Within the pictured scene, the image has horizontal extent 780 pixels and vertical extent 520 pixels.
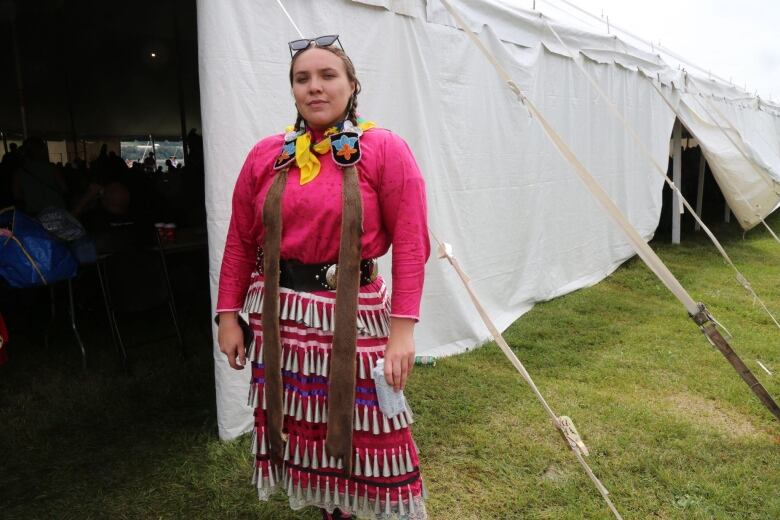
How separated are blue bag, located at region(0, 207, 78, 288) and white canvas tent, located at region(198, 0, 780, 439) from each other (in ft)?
4.73

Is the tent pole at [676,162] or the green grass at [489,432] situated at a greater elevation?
the tent pole at [676,162]

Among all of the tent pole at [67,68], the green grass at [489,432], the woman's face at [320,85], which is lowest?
the green grass at [489,432]

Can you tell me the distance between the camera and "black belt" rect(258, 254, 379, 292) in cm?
137

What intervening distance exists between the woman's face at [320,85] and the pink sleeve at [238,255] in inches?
8.7

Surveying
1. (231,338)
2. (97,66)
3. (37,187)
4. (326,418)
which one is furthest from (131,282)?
(97,66)

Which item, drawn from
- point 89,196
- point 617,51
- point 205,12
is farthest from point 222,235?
point 617,51

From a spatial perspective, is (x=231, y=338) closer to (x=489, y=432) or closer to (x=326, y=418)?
(x=326, y=418)

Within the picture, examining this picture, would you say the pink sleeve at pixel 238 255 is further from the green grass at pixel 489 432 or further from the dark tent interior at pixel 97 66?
the dark tent interior at pixel 97 66

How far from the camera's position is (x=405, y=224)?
1316mm

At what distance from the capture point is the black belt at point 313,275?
137 cm

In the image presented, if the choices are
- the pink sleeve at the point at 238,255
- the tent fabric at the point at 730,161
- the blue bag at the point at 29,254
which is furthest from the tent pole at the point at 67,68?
the tent fabric at the point at 730,161

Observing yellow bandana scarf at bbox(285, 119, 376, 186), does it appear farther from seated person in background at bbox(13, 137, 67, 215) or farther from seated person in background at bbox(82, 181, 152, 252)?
seated person in background at bbox(13, 137, 67, 215)

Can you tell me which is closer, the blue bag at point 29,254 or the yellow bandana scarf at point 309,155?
the yellow bandana scarf at point 309,155

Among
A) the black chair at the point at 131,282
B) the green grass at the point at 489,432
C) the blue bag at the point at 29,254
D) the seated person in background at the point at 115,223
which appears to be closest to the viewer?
the green grass at the point at 489,432
